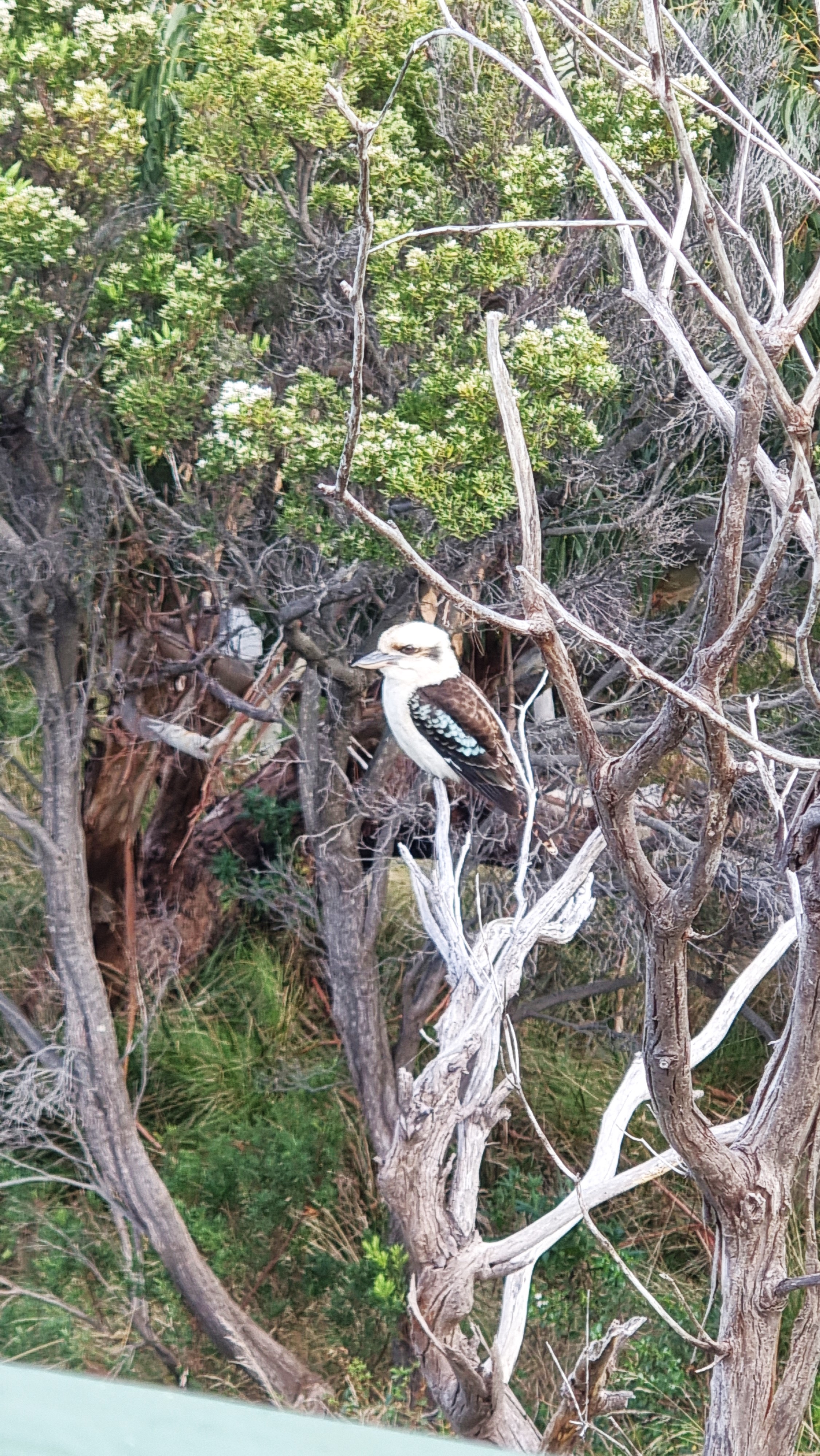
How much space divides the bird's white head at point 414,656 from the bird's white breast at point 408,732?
0.02m

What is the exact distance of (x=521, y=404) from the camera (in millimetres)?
3291

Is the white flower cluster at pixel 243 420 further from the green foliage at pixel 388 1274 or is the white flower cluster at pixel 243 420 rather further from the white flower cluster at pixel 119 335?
the green foliage at pixel 388 1274

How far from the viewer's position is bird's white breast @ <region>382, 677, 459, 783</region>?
150 inches

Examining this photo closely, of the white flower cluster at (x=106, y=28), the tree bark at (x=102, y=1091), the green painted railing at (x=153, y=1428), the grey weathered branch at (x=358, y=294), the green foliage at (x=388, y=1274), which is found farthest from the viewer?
the tree bark at (x=102, y=1091)

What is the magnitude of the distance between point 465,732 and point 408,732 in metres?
0.17

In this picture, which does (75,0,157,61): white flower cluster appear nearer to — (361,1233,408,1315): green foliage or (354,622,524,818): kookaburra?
(354,622,524,818): kookaburra

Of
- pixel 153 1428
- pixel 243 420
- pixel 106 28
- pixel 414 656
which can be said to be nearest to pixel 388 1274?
pixel 414 656

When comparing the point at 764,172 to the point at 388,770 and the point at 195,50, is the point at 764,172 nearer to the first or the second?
the point at 195,50

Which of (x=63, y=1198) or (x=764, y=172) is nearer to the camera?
(x=764, y=172)

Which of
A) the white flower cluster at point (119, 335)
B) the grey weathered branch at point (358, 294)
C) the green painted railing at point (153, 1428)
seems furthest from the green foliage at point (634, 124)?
the green painted railing at point (153, 1428)

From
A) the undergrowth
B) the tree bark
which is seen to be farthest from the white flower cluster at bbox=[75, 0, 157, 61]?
the undergrowth

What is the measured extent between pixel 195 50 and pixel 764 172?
5.15ft

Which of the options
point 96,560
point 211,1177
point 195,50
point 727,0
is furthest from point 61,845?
point 727,0

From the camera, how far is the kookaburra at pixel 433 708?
12.5 feet
